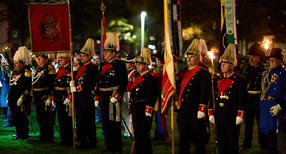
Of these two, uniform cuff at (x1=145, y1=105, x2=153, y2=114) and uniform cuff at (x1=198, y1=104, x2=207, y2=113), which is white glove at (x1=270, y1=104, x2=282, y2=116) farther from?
uniform cuff at (x1=145, y1=105, x2=153, y2=114)

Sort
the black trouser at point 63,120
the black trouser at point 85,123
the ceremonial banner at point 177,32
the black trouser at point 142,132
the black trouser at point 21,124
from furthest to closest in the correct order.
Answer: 1. the black trouser at point 21,124
2. the black trouser at point 63,120
3. the black trouser at point 85,123
4. the black trouser at point 142,132
5. the ceremonial banner at point 177,32

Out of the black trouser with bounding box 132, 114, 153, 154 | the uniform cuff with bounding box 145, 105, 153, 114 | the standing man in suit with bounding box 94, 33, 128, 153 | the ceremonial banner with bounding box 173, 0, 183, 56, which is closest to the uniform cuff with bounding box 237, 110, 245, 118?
the ceremonial banner with bounding box 173, 0, 183, 56

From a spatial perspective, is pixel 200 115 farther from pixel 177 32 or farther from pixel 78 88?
pixel 78 88

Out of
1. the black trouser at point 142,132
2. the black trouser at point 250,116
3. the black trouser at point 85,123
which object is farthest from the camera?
the black trouser at point 85,123

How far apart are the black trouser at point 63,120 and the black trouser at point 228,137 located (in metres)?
4.10

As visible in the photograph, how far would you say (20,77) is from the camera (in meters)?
10.6

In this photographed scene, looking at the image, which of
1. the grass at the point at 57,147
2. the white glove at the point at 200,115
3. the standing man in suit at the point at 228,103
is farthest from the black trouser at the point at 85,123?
the standing man in suit at the point at 228,103

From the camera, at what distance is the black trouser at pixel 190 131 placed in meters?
7.34

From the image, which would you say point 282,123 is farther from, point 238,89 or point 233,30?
point 233,30

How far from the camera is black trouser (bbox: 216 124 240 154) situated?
7.00 m

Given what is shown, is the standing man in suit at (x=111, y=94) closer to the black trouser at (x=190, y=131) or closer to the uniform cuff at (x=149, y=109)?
the uniform cuff at (x=149, y=109)

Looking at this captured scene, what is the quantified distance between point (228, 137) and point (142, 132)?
1.86 metres

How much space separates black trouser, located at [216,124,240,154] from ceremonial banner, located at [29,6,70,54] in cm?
440

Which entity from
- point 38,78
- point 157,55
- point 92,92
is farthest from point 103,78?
point 38,78
